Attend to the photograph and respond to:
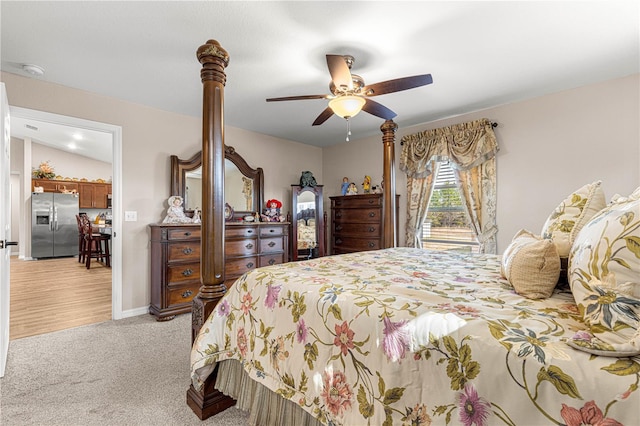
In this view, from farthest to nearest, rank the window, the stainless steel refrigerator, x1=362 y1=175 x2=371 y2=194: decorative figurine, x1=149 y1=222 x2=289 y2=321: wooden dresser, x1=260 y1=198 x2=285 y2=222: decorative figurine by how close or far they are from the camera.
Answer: the stainless steel refrigerator < x1=362 y1=175 x2=371 y2=194: decorative figurine < x1=260 y1=198 x2=285 y2=222: decorative figurine < the window < x1=149 y1=222 x2=289 y2=321: wooden dresser

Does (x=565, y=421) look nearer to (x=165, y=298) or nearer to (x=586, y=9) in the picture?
(x=586, y=9)

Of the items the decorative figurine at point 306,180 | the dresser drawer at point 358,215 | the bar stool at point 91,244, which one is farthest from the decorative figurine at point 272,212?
the bar stool at point 91,244

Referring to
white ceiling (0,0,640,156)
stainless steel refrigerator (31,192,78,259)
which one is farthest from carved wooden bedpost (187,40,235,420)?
stainless steel refrigerator (31,192,78,259)

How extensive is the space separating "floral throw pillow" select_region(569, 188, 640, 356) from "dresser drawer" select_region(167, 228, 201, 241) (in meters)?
3.32

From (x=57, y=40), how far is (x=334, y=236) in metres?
3.84

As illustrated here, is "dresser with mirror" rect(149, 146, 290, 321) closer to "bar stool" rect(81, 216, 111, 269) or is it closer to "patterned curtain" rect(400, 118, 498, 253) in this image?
"patterned curtain" rect(400, 118, 498, 253)

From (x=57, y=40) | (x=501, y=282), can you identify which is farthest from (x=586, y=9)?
(x=57, y=40)

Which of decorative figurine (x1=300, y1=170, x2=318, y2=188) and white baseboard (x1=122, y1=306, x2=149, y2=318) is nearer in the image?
white baseboard (x1=122, y1=306, x2=149, y2=318)

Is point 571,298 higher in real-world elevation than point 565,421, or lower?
higher

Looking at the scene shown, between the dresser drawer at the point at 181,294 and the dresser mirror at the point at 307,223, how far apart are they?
64.6 inches

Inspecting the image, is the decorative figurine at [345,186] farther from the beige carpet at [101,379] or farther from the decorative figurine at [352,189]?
the beige carpet at [101,379]

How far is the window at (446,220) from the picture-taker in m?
3.83

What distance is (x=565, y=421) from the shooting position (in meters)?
0.65

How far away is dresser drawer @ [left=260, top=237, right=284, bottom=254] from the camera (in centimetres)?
396
